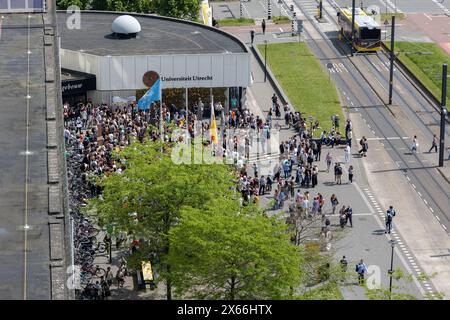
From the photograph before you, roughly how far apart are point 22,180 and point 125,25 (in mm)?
50500

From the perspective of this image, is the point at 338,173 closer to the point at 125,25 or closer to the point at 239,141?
the point at 239,141

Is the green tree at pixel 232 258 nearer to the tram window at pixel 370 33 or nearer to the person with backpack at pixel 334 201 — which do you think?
the person with backpack at pixel 334 201

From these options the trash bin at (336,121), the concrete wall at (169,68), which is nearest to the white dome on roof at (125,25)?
the concrete wall at (169,68)

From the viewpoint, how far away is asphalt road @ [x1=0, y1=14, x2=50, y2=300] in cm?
5353

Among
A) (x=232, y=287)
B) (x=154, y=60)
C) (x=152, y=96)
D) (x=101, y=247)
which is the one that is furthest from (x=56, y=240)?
(x=154, y=60)

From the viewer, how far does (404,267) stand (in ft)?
258

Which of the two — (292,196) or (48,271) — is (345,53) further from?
(48,271)

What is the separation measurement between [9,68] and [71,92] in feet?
66.1

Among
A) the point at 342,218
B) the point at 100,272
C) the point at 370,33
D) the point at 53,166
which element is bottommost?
the point at 100,272

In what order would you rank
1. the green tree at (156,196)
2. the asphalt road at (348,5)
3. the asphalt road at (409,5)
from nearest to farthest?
the green tree at (156,196), the asphalt road at (348,5), the asphalt road at (409,5)

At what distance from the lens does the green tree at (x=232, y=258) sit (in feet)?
208

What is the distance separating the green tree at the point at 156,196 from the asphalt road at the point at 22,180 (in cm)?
561

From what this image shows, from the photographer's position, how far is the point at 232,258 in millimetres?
63469

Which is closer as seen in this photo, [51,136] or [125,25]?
[51,136]
